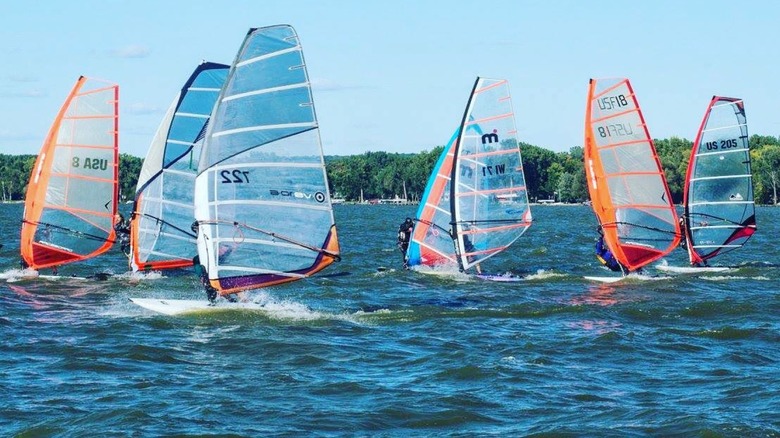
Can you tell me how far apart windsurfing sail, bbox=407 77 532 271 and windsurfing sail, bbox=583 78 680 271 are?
1935mm

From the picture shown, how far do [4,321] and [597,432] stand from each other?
41.0 ft

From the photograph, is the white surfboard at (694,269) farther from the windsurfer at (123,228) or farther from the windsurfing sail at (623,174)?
the windsurfer at (123,228)

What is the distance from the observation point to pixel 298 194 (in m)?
21.4

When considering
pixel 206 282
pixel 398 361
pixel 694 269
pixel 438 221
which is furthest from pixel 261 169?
pixel 694 269

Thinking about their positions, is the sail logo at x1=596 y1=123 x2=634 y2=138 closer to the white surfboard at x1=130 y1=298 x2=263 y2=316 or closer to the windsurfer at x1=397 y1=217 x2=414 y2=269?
the windsurfer at x1=397 y1=217 x2=414 y2=269

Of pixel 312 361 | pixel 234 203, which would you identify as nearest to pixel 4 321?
pixel 234 203

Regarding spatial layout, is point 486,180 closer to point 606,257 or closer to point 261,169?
point 606,257

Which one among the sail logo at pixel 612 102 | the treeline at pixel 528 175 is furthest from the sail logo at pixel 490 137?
the treeline at pixel 528 175

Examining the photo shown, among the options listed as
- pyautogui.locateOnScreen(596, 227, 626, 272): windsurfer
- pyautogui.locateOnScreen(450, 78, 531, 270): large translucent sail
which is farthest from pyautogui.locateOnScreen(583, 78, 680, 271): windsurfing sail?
pyautogui.locateOnScreen(450, 78, 531, 270): large translucent sail

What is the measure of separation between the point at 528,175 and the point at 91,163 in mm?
145101

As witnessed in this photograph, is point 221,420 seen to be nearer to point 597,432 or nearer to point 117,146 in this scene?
point 597,432

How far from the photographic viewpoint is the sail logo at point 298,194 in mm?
21297

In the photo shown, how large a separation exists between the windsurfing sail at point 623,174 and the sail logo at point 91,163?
39.3ft

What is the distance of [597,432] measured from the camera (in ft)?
45.7
